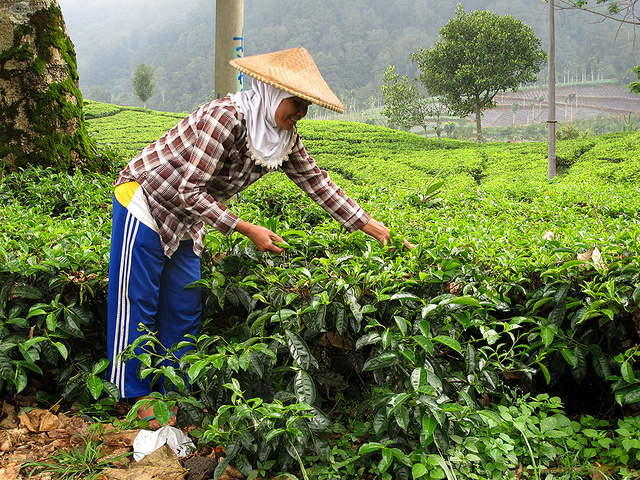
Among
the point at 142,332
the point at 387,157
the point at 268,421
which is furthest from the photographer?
the point at 387,157

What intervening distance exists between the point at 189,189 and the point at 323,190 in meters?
0.63

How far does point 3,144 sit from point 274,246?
321 cm

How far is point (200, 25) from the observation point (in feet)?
213

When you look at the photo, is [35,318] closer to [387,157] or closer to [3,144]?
[3,144]

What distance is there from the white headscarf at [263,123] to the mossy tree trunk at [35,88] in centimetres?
280

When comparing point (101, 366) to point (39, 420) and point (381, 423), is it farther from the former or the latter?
point (381, 423)

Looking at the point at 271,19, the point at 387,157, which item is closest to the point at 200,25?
the point at 271,19

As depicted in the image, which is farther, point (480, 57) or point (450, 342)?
point (480, 57)

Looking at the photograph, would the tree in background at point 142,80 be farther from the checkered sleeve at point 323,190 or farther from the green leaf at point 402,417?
the green leaf at point 402,417

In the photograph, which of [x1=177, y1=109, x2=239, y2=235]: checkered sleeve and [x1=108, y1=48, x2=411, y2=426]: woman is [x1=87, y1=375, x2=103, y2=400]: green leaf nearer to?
[x1=108, y1=48, x2=411, y2=426]: woman

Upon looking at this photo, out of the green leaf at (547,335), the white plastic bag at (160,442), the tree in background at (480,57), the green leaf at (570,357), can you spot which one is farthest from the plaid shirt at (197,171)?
the tree in background at (480,57)

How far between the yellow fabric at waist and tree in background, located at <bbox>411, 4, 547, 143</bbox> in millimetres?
20222

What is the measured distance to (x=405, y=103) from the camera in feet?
69.7

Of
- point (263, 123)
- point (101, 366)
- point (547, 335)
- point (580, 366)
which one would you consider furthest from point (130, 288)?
point (580, 366)
